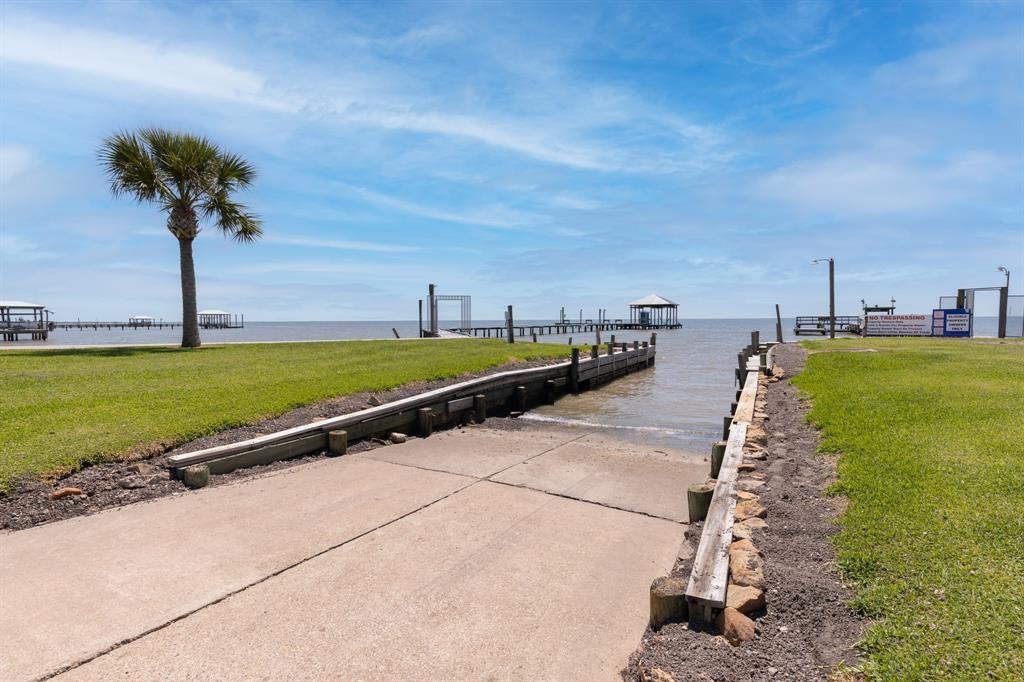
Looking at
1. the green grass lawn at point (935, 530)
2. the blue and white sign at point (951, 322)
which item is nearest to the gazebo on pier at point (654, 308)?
the blue and white sign at point (951, 322)

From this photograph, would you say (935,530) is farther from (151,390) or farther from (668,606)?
(151,390)

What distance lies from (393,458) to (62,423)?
388 centimetres

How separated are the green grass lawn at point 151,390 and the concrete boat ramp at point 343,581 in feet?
4.45

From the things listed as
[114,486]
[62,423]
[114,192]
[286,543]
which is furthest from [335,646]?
[114,192]

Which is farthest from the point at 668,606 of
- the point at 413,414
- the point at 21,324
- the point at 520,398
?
the point at 21,324

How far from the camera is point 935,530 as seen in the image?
348 cm

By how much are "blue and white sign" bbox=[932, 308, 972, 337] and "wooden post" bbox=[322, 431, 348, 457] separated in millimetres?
34210

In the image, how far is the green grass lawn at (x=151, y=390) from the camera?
229 inches

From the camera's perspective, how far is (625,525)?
507 centimetres

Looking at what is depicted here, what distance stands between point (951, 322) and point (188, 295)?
120ft

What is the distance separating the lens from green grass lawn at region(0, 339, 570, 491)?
5820 mm

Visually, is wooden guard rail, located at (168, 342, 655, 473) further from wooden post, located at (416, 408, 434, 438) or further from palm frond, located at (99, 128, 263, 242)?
palm frond, located at (99, 128, 263, 242)

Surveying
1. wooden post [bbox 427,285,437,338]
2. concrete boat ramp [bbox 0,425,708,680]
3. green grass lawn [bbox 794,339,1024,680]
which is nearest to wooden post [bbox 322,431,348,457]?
concrete boat ramp [bbox 0,425,708,680]

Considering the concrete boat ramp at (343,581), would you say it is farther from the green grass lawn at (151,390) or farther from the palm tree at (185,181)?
the palm tree at (185,181)
